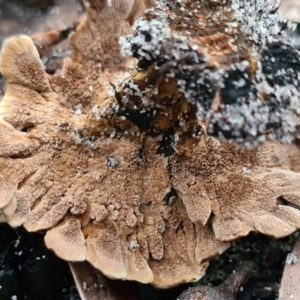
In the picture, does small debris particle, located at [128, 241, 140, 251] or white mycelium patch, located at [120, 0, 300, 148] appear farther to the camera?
small debris particle, located at [128, 241, 140, 251]

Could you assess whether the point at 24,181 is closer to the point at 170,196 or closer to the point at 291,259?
the point at 170,196

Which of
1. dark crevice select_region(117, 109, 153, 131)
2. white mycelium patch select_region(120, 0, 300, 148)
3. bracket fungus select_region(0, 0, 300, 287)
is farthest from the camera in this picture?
dark crevice select_region(117, 109, 153, 131)

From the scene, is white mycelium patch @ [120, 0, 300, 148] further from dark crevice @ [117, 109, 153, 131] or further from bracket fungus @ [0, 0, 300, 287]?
dark crevice @ [117, 109, 153, 131]

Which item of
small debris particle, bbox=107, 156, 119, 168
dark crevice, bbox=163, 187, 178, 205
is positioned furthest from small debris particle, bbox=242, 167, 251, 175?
small debris particle, bbox=107, 156, 119, 168

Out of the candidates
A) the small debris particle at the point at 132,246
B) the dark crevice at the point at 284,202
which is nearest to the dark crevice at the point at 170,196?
the small debris particle at the point at 132,246

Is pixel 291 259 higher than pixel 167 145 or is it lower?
lower

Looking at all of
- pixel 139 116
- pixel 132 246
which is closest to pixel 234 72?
pixel 139 116

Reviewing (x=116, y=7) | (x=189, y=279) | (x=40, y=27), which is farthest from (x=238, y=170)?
(x=40, y=27)

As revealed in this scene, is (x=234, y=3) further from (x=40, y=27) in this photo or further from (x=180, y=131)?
(x=40, y=27)

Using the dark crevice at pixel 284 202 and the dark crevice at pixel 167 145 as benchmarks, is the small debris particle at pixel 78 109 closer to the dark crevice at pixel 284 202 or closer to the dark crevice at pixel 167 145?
the dark crevice at pixel 167 145
